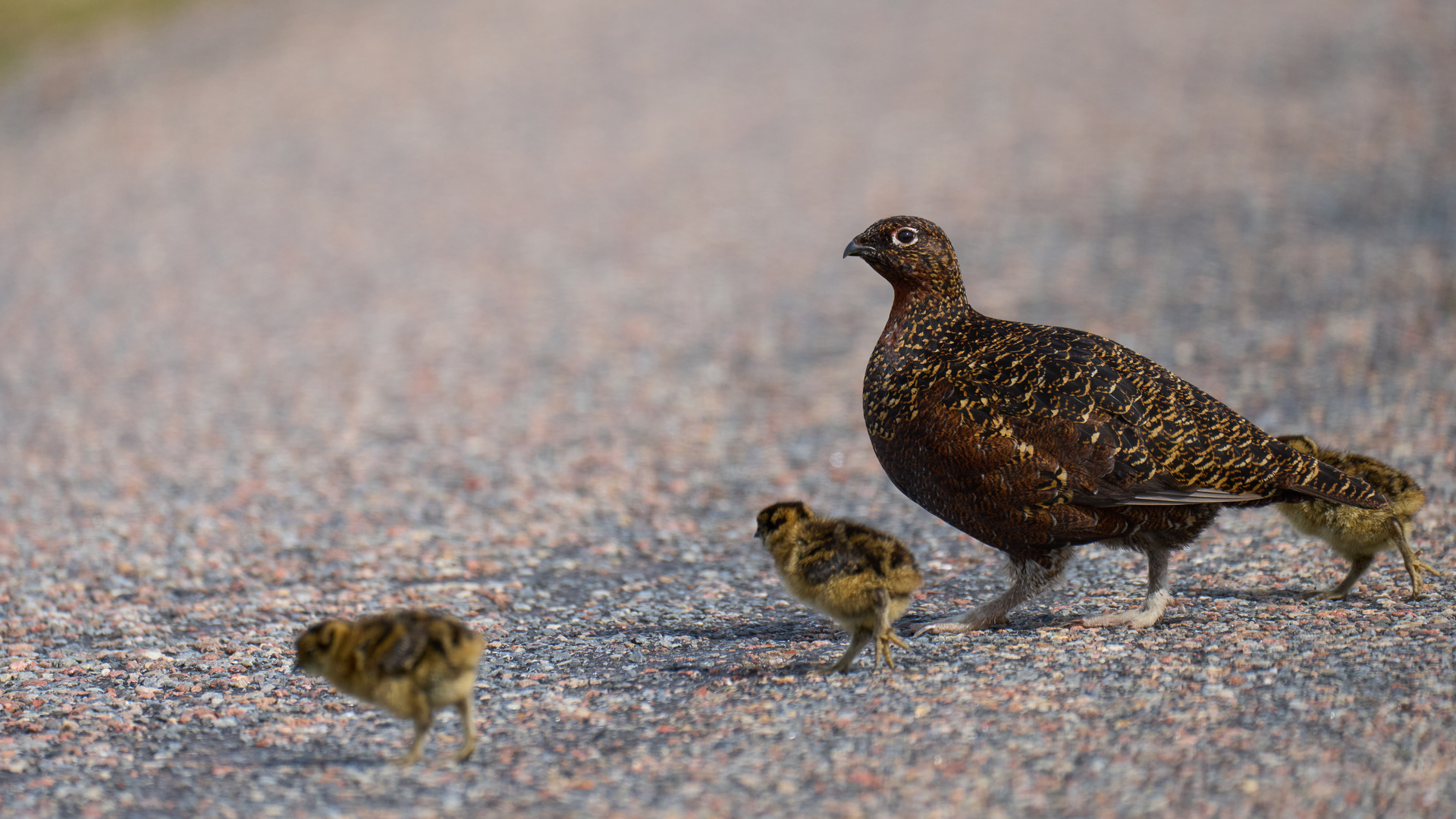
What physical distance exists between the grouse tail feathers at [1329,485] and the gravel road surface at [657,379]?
547mm

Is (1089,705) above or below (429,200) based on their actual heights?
below

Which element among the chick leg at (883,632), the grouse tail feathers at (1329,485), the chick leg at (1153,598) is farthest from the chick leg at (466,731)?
the grouse tail feathers at (1329,485)

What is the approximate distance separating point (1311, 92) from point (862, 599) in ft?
62.9

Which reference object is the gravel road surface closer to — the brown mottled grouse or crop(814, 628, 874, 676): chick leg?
crop(814, 628, 874, 676): chick leg

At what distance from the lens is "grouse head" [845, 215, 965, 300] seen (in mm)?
7031

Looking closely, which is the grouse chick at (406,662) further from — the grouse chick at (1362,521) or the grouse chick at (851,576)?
the grouse chick at (1362,521)

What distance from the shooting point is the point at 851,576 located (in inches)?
230

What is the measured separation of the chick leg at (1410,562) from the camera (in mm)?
6555

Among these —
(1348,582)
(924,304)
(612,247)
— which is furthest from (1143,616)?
(612,247)

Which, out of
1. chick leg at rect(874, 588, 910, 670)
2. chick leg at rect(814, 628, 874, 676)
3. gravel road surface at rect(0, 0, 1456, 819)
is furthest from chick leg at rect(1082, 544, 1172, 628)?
chick leg at rect(814, 628, 874, 676)

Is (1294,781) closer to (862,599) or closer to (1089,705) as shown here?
(1089,705)

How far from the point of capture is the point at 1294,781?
4.80m

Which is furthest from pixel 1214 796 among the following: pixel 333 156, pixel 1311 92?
pixel 1311 92

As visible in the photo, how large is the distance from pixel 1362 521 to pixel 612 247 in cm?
1094
